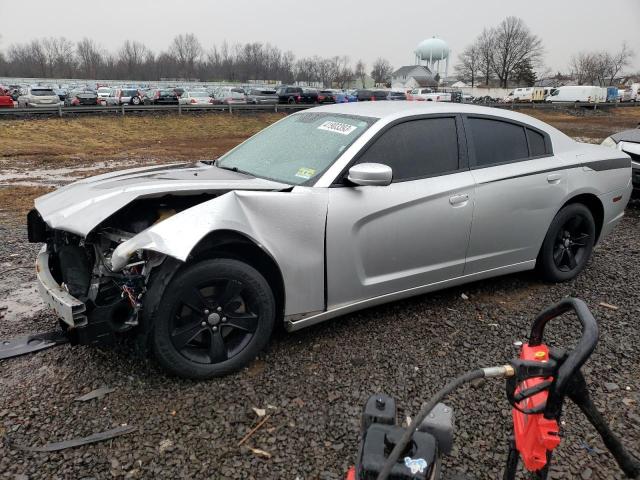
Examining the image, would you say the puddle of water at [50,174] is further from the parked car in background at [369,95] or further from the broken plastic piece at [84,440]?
the parked car in background at [369,95]

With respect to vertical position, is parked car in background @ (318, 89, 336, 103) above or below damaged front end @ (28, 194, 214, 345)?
above

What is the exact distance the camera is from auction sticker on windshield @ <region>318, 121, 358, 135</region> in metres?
3.46

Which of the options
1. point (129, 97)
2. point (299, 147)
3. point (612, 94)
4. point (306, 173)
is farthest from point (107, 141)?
point (612, 94)

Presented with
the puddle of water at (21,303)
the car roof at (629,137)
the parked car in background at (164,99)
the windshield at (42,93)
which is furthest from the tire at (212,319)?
the windshield at (42,93)

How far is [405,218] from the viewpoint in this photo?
10.8 feet

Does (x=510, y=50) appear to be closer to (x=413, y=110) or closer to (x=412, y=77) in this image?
(x=412, y=77)

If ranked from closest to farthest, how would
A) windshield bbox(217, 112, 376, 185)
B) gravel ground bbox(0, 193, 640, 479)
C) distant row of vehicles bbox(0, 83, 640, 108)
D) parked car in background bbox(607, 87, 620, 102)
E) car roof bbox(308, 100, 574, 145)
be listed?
gravel ground bbox(0, 193, 640, 479) < windshield bbox(217, 112, 376, 185) < car roof bbox(308, 100, 574, 145) < distant row of vehicles bbox(0, 83, 640, 108) < parked car in background bbox(607, 87, 620, 102)

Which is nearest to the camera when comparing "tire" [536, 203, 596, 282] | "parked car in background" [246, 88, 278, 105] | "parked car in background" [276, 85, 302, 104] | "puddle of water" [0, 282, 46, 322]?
"puddle of water" [0, 282, 46, 322]

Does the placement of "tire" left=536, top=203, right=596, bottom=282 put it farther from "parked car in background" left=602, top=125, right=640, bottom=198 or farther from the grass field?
the grass field

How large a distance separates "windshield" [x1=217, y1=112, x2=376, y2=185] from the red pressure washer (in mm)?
1867

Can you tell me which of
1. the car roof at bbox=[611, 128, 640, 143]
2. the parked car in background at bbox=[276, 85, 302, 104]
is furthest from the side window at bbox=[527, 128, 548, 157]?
the parked car in background at bbox=[276, 85, 302, 104]

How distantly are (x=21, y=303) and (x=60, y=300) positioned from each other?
5.29 feet

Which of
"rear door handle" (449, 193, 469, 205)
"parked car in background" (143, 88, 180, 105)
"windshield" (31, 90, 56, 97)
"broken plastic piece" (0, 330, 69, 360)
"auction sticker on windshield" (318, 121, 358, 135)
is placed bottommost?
"broken plastic piece" (0, 330, 69, 360)

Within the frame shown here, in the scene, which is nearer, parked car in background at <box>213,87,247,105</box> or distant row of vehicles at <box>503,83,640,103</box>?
parked car in background at <box>213,87,247,105</box>
